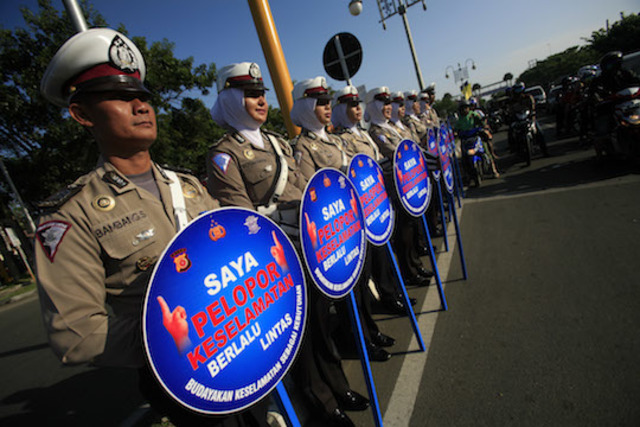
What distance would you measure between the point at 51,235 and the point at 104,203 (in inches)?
8.0

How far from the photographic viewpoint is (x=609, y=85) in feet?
20.0

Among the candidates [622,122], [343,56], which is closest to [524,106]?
[622,122]

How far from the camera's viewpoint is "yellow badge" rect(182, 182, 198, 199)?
1.55 meters

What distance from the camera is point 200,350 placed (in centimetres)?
102

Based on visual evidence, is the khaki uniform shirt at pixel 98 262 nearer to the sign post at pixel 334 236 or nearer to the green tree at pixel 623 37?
the sign post at pixel 334 236

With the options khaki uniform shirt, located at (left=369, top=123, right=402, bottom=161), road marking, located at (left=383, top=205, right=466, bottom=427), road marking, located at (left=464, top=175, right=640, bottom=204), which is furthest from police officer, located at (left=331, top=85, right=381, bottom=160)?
road marking, located at (left=464, top=175, right=640, bottom=204)

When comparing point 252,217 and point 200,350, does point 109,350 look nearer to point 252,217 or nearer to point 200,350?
point 200,350

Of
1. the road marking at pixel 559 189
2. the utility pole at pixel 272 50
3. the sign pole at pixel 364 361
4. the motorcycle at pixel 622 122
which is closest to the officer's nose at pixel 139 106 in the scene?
the sign pole at pixel 364 361

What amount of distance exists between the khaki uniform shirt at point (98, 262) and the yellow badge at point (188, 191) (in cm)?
17

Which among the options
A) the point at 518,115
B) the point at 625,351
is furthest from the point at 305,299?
the point at 518,115

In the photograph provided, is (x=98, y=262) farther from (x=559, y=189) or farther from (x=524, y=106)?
(x=524, y=106)

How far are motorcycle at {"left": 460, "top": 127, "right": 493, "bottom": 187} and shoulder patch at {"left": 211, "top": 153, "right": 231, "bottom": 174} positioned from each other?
6.44 m

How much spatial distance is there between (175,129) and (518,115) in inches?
512

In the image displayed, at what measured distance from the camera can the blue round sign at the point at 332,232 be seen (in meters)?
1.63
